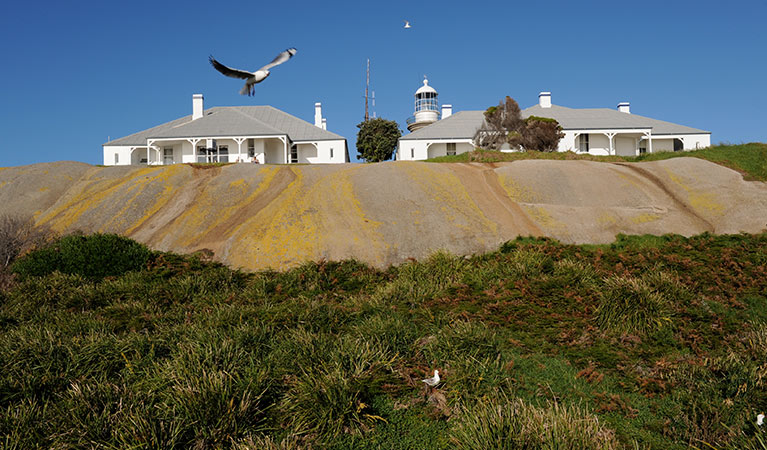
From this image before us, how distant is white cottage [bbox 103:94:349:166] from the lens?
3397 cm

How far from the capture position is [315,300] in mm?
9180

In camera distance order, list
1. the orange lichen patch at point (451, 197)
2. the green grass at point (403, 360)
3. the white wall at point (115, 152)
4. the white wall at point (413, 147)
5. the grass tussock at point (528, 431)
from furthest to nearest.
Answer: the white wall at point (413, 147) → the white wall at point (115, 152) → the orange lichen patch at point (451, 197) → the green grass at point (403, 360) → the grass tussock at point (528, 431)

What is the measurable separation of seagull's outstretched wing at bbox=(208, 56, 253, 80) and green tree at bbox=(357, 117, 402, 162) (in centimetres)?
3174

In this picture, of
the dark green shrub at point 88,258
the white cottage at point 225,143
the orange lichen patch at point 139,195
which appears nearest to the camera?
the dark green shrub at point 88,258

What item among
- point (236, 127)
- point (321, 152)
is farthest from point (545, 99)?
point (236, 127)

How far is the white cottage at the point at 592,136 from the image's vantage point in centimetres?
3609

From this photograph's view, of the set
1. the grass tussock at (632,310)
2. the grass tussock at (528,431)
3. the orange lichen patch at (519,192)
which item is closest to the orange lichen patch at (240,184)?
the orange lichen patch at (519,192)

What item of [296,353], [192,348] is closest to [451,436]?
[296,353]

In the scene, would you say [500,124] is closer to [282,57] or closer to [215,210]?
[282,57]

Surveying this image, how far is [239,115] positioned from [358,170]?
2464cm

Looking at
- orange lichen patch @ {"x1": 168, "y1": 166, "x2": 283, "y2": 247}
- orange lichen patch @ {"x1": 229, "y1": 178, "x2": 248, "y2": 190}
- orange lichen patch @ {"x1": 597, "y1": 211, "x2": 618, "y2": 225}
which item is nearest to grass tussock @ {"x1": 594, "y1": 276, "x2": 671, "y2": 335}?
orange lichen patch @ {"x1": 597, "y1": 211, "x2": 618, "y2": 225}

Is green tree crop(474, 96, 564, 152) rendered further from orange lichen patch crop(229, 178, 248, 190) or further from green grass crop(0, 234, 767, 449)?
green grass crop(0, 234, 767, 449)

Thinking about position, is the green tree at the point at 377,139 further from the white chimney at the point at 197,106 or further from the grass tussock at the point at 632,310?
the grass tussock at the point at 632,310

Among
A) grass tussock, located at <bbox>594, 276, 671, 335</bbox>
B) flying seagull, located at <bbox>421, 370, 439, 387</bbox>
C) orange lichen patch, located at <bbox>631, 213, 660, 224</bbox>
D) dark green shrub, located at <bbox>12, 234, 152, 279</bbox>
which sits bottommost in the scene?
flying seagull, located at <bbox>421, 370, 439, 387</bbox>
